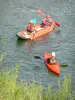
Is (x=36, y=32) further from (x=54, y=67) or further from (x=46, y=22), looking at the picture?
(x=54, y=67)

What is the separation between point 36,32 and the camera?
23.1 meters

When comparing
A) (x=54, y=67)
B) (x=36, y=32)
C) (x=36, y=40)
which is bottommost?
(x=36, y=40)

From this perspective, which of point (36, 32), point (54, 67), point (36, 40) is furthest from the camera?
point (36, 32)

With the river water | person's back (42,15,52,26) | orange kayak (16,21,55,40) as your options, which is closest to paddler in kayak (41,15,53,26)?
person's back (42,15,52,26)

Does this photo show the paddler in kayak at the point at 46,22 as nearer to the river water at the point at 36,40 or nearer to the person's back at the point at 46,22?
the person's back at the point at 46,22

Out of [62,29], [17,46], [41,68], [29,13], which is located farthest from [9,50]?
[29,13]

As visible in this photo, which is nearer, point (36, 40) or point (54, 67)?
point (54, 67)

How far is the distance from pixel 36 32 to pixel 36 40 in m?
0.56

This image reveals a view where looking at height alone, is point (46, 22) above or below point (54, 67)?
below

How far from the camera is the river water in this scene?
17966 mm

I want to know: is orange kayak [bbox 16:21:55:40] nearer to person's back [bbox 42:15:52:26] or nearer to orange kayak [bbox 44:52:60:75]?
person's back [bbox 42:15:52:26]

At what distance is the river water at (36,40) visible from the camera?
58.9 ft

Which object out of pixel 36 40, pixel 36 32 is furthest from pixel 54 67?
pixel 36 32

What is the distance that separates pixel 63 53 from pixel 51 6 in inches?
407
